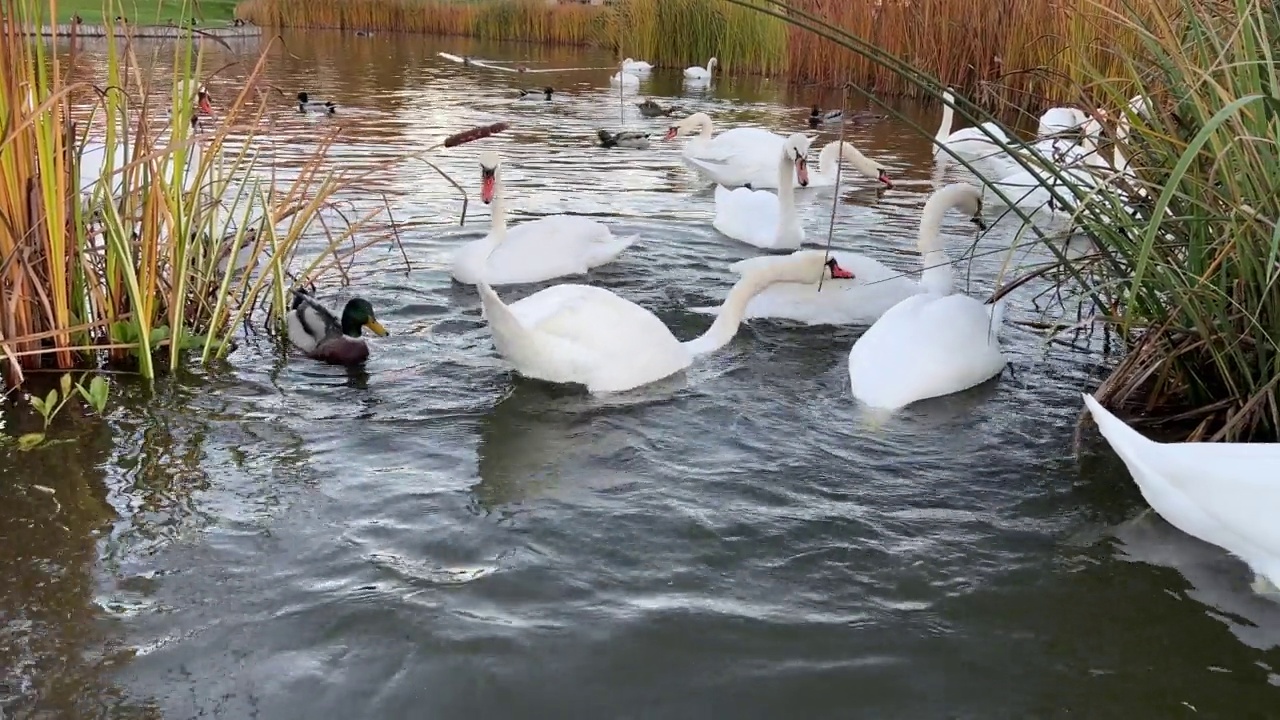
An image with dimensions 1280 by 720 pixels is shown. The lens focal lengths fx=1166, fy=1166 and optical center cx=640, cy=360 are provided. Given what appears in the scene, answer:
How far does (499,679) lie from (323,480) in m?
1.34

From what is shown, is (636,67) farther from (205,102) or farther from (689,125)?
(205,102)

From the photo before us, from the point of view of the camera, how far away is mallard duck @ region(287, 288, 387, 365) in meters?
5.09

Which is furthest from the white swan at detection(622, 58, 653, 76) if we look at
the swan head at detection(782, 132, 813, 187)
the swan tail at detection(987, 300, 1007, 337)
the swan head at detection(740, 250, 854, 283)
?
the swan tail at detection(987, 300, 1007, 337)

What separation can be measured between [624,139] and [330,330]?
8.07 meters

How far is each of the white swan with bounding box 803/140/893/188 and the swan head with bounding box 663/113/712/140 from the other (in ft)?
5.56

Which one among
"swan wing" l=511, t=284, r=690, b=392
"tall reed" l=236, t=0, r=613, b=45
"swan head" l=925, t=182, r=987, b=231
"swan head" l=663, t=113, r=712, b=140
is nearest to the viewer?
"swan wing" l=511, t=284, r=690, b=392

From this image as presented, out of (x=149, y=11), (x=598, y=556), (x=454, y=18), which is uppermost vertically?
(x=149, y=11)

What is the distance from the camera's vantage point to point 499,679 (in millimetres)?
2799

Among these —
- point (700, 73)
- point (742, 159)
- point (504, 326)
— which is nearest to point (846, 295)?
point (504, 326)

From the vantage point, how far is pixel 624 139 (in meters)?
12.8

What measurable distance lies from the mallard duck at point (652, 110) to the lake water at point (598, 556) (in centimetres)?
1107

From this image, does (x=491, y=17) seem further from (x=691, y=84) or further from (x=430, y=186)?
(x=430, y=186)

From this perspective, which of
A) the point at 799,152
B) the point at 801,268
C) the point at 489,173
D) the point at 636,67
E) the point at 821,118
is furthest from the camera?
the point at 636,67

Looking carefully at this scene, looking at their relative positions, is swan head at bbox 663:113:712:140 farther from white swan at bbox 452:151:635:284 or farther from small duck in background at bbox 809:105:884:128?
white swan at bbox 452:151:635:284
